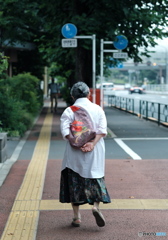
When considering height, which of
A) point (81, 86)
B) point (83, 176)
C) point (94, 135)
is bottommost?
point (83, 176)

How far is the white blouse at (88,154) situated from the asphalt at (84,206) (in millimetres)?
633

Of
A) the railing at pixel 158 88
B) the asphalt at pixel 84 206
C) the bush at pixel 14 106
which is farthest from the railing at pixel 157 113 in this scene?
the railing at pixel 158 88

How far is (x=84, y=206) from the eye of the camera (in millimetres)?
7168

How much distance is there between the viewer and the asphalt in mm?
Result: 5909

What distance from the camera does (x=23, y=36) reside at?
23828 millimetres

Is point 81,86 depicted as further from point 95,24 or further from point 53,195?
point 95,24

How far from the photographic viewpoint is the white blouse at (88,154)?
5965 mm

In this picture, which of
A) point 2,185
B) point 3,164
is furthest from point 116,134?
point 2,185

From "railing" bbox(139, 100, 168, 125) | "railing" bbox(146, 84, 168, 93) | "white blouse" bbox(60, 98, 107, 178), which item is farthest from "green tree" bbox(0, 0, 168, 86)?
"railing" bbox(146, 84, 168, 93)

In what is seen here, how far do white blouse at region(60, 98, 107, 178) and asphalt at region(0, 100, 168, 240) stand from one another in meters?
0.63

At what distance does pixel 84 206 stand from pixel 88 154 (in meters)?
1.39

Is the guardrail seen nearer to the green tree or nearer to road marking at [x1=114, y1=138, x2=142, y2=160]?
the green tree

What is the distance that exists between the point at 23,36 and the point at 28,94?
403cm

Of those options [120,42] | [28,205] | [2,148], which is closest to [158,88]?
[120,42]
